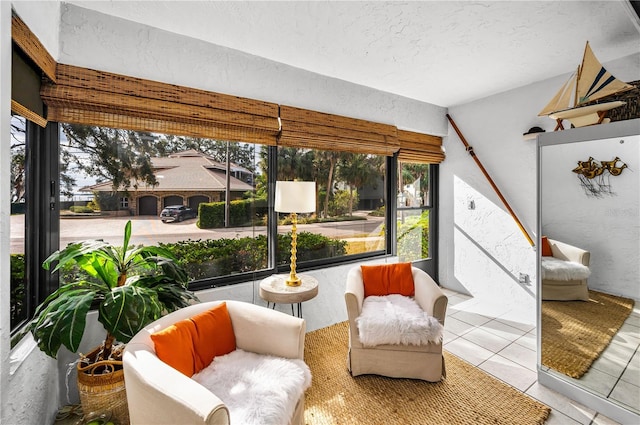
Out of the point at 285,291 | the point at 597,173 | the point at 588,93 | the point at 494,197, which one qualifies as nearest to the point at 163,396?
the point at 285,291

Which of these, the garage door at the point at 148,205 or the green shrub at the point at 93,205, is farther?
the garage door at the point at 148,205

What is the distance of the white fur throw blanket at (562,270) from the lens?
188 centimetres

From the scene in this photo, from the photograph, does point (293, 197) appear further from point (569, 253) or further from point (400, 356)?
point (569, 253)

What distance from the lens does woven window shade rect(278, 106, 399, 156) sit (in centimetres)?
254

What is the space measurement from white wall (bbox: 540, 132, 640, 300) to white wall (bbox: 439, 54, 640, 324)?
2.98 ft

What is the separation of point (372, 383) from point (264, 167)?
6.40 ft

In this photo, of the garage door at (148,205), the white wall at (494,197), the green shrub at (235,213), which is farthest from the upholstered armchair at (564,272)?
the garage door at (148,205)

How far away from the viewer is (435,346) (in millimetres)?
1927

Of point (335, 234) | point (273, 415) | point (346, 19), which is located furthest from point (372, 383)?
point (346, 19)

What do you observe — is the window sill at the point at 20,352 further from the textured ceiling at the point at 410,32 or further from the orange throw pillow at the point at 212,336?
the textured ceiling at the point at 410,32

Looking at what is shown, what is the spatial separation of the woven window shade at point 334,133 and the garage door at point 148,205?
1115mm

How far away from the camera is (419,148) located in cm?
359

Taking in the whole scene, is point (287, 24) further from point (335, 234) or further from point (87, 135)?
point (335, 234)

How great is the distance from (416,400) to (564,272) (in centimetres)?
132
